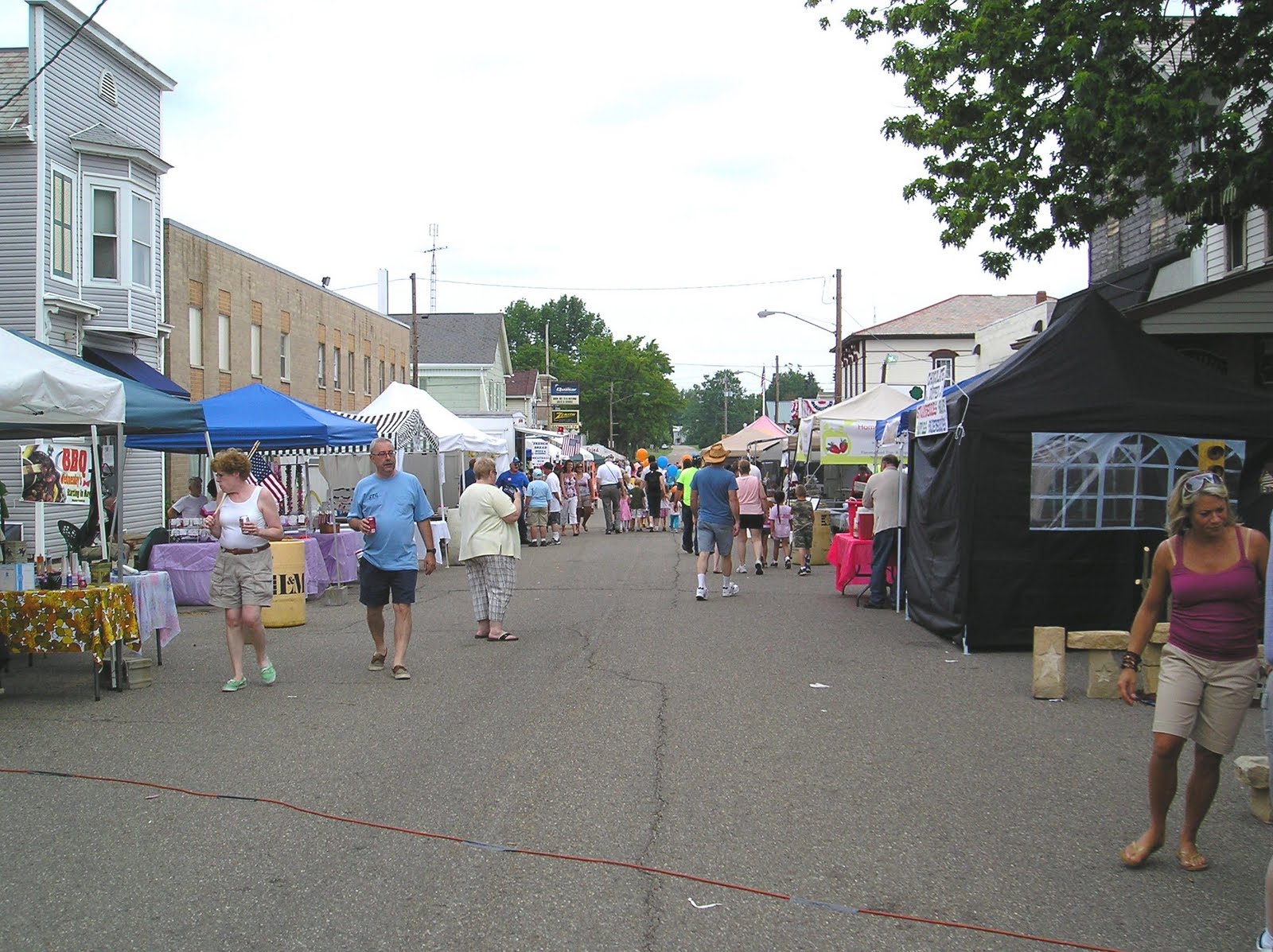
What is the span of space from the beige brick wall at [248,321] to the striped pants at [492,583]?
61.1 ft

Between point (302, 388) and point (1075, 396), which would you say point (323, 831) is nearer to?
point (1075, 396)

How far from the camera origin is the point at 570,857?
497 centimetres

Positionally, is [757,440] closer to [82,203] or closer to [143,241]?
[143,241]

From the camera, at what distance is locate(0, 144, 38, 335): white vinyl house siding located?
21.6m

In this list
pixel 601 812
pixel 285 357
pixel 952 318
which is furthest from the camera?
pixel 952 318

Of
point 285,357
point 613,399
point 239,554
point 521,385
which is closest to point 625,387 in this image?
point 613,399

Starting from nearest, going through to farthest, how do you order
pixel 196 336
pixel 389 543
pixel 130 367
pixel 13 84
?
pixel 389 543 < pixel 13 84 < pixel 130 367 < pixel 196 336

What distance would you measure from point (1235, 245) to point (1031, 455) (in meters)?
9.14

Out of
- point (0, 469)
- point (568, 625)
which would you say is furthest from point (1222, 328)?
point (0, 469)

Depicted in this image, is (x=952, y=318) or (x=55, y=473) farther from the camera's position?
(x=952, y=318)

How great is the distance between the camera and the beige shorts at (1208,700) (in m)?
4.71

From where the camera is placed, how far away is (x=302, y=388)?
37219mm

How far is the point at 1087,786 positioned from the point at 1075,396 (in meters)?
5.19

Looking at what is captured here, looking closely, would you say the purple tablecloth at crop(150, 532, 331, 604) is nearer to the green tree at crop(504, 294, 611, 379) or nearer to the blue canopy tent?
the blue canopy tent
